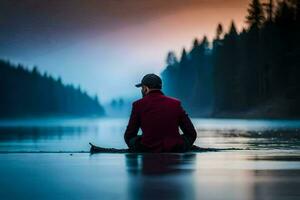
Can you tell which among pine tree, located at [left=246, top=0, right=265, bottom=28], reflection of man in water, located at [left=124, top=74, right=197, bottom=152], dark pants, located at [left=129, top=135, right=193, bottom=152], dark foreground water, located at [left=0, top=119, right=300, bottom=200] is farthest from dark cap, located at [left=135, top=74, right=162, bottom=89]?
pine tree, located at [left=246, top=0, right=265, bottom=28]

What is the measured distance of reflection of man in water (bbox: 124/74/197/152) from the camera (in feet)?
36.5

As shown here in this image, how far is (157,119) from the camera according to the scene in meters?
11.1

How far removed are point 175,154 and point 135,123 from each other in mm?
738

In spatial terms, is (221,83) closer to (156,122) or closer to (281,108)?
(281,108)

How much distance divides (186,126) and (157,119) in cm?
52

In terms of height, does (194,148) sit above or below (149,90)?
below

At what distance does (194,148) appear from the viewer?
41.1 ft

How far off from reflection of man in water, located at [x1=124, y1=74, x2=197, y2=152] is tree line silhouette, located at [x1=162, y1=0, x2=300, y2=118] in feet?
243

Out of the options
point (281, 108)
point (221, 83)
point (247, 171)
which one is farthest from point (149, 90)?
point (221, 83)

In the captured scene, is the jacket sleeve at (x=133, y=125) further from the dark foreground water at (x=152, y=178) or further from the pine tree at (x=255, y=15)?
the pine tree at (x=255, y=15)

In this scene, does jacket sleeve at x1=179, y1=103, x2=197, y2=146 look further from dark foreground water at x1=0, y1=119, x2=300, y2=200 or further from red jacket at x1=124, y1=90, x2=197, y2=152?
dark foreground water at x1=0, y1=119, x2=300, y2=200

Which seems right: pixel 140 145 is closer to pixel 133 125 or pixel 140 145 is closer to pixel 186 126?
pixel 133 125

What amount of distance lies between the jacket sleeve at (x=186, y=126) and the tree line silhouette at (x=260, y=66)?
7370cm

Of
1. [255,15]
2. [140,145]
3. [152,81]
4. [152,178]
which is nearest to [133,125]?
[140,145]
